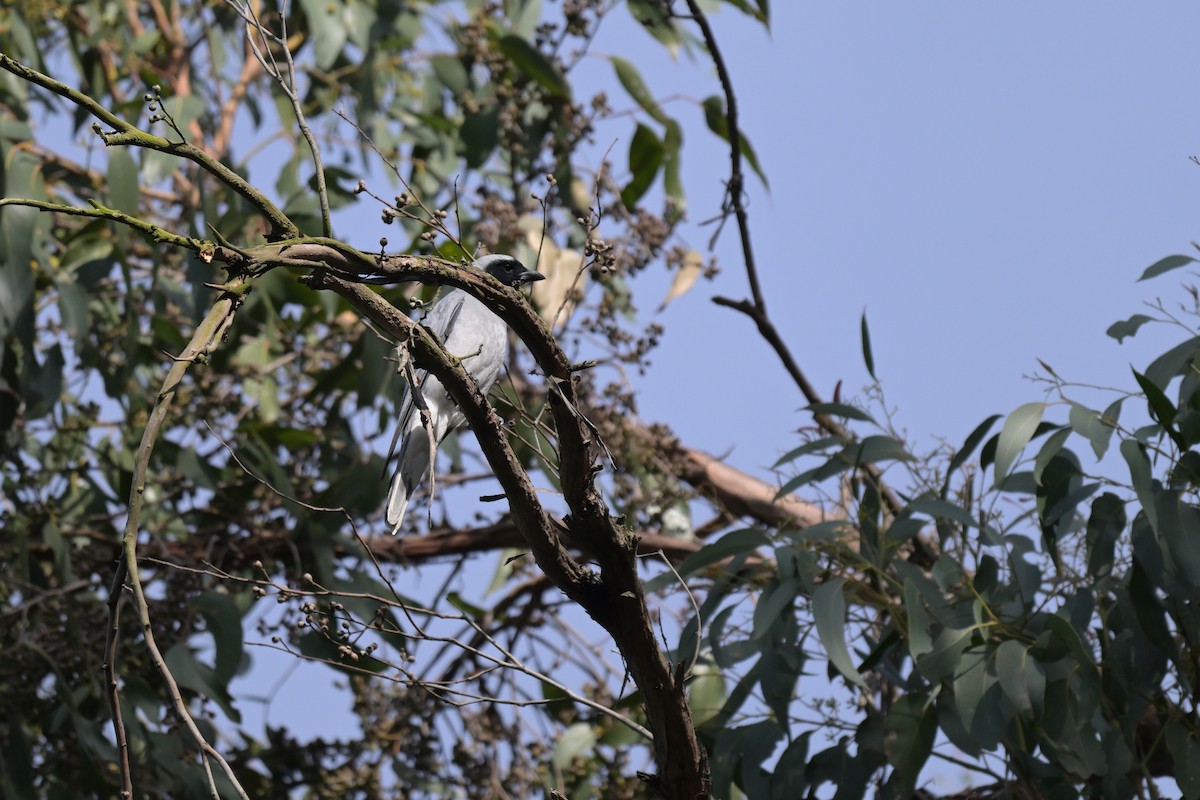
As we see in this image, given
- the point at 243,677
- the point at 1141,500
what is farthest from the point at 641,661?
the point at 243,677

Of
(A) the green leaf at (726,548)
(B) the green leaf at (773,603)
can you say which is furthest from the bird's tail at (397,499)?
(B) the green leaf at (773,603)

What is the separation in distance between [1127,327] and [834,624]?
783 mm

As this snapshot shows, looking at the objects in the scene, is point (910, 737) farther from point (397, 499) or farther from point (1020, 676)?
point (397, 499)

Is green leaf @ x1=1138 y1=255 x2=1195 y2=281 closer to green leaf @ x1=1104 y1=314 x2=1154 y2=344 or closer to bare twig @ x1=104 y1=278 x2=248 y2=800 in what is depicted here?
green leaf @ x1=1104 y1=314 x2=1154 y2=344

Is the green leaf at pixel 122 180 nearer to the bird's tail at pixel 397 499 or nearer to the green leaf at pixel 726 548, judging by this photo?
the bird's tail at pixel 397 499

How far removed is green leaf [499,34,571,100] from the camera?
381 cm

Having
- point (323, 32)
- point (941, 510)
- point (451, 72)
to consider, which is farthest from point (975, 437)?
point (323, 32)

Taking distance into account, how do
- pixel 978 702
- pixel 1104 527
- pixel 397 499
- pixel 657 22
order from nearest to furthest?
1. pixel 978 702
2. pixel 1104 527
3. pixel 397 499
4. pixel 657 22

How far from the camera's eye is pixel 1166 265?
2.41 m

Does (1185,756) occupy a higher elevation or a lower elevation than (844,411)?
lower

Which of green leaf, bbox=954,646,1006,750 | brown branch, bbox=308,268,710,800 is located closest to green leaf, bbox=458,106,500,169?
green leaf, bbox=954,646,1006,750

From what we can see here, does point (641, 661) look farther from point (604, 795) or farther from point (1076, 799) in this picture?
point (604, 795)

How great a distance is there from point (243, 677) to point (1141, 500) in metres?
3.29

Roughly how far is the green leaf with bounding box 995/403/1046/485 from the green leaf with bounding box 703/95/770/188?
69.8 inches
